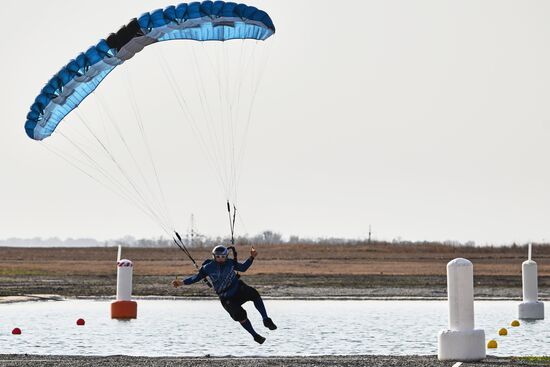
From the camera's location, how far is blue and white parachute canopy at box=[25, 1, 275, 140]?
2541 cm

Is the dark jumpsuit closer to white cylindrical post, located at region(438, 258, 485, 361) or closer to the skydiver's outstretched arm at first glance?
the skydiver's outstretched arm

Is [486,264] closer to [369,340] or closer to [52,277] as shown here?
[52,277]

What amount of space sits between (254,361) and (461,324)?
389cm

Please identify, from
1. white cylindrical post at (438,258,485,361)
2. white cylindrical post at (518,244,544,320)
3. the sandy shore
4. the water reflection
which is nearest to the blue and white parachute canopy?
the water reflection

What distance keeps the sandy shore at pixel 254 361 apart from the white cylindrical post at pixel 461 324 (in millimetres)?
306

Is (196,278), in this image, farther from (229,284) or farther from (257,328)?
(257,328)

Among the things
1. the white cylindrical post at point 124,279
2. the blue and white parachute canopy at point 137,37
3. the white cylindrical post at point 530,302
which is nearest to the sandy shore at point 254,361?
the blue and white parachute canopy at point 137,37

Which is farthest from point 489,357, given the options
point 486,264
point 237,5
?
point 486,264

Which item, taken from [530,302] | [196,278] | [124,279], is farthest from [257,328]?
[196,278]

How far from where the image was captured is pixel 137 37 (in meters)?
25.9

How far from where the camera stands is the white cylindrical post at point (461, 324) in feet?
69.9

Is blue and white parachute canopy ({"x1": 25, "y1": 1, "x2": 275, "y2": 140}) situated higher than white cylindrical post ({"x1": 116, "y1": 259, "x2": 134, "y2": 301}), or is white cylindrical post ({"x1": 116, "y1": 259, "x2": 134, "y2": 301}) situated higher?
blue and white parachute canopy ({"x1": 25, "y1": 1, "x2": 275, "y2": 140})

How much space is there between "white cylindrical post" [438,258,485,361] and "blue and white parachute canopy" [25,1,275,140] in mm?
7782

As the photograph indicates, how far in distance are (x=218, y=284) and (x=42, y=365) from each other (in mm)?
3884
